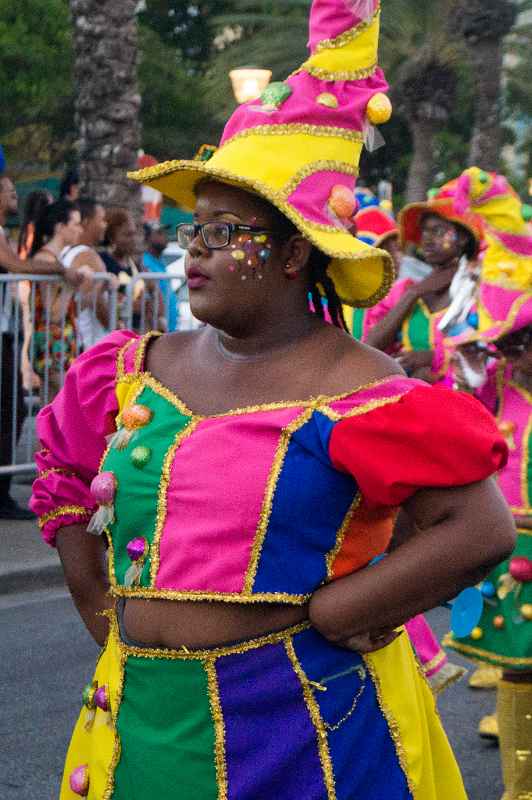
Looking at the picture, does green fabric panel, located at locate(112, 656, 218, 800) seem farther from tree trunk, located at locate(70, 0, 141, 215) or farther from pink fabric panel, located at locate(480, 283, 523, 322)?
tree trunk, located at locate(70, 0, 141, 215)

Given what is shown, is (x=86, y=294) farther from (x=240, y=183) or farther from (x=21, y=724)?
(x=240, y=183)

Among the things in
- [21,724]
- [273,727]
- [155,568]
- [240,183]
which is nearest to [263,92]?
[240,183]

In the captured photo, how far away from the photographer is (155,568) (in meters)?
2.80

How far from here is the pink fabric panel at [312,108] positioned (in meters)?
2.90

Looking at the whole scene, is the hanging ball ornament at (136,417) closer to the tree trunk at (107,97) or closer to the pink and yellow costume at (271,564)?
the pink and yellow costume at (271,564)

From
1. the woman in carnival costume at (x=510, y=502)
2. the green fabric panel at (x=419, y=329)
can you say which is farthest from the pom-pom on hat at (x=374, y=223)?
the woman in carnival costume at (x=510, y=502)

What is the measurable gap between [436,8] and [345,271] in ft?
73.0

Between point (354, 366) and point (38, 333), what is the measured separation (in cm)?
737

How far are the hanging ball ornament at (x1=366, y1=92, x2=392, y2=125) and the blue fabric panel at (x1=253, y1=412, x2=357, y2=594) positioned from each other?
61cm

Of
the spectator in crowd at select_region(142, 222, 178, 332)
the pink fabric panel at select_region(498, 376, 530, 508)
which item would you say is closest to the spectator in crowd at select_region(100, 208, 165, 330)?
the spectator in crowd at select_region(142, 222, 178, 332)

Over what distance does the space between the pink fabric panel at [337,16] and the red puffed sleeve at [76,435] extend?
73 cm

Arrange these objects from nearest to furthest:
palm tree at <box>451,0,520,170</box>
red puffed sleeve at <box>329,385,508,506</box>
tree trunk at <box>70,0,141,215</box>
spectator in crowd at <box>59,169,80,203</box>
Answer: red puffed sleeve at <box>329,385,508,506</box> < spectator in crowd at <box>59,169,80,203</box> < tree trunk at <box>70,0,141,215</box> < palm tree at <box>451,0,520,170</box>

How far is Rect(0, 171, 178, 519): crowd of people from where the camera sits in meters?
9.75

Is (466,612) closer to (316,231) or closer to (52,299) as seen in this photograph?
(316,231)
